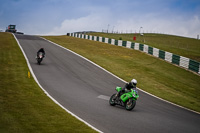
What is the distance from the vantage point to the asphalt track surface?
10.0 metres

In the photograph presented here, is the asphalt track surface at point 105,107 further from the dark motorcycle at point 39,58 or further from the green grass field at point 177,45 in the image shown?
the green grass field at point 177,45

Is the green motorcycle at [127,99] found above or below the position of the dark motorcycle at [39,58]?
below

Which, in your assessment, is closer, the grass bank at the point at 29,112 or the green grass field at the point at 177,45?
the grass bank at the point at 29,112

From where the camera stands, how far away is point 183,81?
74.3 ft

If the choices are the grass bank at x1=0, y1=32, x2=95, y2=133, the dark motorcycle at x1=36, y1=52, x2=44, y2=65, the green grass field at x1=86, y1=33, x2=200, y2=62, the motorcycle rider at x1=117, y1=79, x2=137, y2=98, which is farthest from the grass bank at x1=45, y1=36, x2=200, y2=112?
the green grass field at x1=86, y1=33, x2=200, y2=62

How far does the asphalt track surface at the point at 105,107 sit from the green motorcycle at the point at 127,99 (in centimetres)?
26

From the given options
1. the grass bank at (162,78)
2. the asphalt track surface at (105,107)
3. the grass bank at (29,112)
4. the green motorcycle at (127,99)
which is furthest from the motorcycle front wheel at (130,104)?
the grass bank at (162,78)

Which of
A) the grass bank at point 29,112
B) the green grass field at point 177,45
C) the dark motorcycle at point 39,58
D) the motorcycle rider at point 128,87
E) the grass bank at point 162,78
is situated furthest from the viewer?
the green grass field at point 177,45

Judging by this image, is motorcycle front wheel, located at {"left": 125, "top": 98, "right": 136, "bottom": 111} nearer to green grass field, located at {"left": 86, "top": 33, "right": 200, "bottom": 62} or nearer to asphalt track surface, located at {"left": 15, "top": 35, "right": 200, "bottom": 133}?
asphalt track surface, located at {"left": 15, "top": 35, "right": 200, "bottom": 133}

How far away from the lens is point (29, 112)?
10.1m

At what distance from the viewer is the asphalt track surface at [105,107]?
10.0 meters

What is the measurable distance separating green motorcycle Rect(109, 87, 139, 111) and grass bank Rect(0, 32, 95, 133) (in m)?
3.06

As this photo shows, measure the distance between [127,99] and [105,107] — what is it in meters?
1.14

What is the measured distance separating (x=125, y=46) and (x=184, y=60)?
16.4 metres
